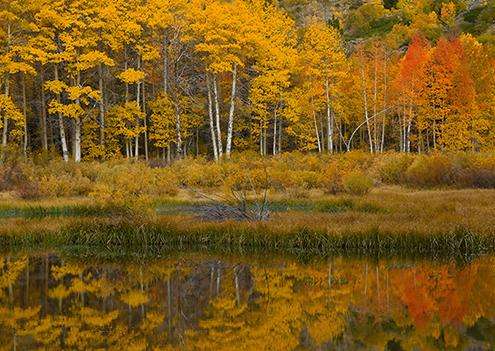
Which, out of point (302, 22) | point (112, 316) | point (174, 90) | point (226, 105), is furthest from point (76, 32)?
point (302, 22)

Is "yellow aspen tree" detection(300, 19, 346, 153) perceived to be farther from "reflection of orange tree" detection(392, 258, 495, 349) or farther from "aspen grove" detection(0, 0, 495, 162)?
"reflection of orange tree" detection(392, 258, 495, 349)

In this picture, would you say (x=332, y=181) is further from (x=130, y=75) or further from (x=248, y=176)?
(x=130, y=75)

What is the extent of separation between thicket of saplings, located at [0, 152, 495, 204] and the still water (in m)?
9.70

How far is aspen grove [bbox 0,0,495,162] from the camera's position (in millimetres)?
34781

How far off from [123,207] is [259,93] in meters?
22.7

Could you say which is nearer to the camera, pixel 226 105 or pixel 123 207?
pixel 123 207

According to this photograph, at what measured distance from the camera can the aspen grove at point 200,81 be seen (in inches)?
1369

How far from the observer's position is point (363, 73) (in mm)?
44688

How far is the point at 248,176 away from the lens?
2517 centimetres

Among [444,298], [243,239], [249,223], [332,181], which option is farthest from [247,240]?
[332,181]

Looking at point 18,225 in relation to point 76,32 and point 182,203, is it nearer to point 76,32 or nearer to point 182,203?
point 182,203

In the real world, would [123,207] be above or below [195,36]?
below

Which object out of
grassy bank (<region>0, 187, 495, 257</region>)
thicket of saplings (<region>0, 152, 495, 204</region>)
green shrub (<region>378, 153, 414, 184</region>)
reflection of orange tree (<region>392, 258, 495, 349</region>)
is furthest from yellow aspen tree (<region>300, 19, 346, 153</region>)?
reflection of orange tree (<region>392, 258, 495, 349</region>)

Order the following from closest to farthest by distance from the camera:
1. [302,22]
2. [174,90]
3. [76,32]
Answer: [76,32], [174,90], [302,22]
